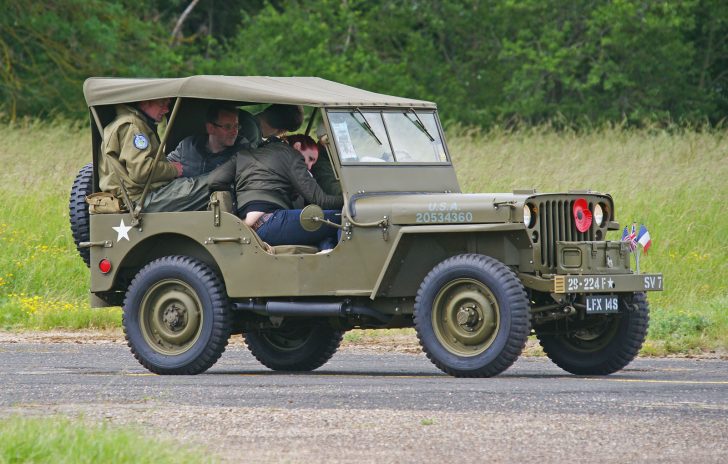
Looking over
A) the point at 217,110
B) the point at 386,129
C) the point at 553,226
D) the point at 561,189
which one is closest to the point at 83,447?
the point at 553,226

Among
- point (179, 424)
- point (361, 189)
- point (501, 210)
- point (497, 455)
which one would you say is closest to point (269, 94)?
Result: point (361, 189)

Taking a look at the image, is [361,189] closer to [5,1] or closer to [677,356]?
[677,356]

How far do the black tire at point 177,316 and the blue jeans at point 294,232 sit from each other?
57 centimetres

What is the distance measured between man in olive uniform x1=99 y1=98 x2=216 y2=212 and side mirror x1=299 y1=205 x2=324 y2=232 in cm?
108

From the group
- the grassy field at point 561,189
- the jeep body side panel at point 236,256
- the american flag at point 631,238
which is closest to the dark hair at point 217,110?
the jeep body side panel at point 236,256

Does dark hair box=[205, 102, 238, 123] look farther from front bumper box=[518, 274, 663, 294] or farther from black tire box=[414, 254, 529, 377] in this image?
front bumper box=[518, 274, 663, 294]

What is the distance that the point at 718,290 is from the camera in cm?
1973

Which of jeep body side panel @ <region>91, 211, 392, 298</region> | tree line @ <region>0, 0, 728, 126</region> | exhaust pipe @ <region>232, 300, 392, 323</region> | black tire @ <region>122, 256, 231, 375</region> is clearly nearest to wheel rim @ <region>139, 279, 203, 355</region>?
black tire @ <region>122, 256, 231, 375</region>

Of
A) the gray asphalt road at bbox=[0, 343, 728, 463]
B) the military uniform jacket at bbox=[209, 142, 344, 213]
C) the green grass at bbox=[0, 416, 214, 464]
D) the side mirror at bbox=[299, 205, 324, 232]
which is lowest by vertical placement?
the gray asphalt road at bbox=[0, 343, 728, 463]

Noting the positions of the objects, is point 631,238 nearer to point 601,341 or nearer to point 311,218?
point 601,341

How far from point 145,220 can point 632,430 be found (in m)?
5.38

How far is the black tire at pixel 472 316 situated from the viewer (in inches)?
467

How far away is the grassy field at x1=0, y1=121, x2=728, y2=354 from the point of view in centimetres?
1872

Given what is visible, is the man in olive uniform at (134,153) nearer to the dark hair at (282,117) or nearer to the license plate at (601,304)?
the dark hair at (282,117)
